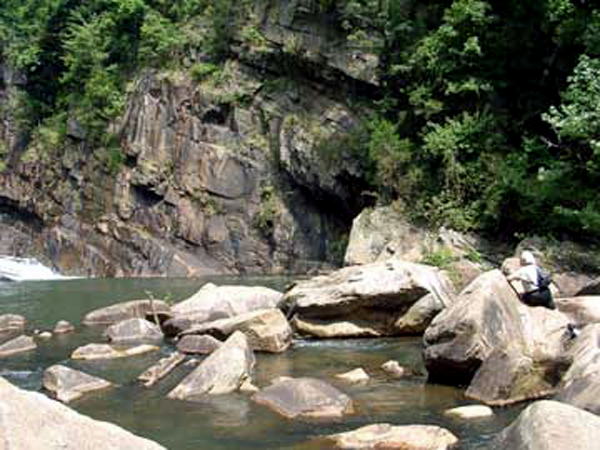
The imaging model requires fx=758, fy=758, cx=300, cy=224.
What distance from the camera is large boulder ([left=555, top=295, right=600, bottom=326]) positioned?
1134 centimetres

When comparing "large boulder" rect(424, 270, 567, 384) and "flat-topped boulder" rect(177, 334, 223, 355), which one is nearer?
"large boulder" rect(424, 270, 567, 384)

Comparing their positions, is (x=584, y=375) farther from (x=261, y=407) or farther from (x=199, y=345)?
(x=199, y=345)

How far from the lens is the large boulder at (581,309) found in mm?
11336

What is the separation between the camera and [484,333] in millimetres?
10539

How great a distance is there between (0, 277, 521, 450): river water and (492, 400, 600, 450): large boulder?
76.9 inches

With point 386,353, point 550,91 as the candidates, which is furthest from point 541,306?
point 550,91

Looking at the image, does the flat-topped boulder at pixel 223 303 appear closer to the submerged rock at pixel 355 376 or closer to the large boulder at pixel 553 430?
the submerged rock at pixel 355 376

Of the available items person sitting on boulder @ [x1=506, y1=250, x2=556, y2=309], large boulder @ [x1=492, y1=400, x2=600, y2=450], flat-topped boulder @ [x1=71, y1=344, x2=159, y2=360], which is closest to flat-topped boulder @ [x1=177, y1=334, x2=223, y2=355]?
flat-topped boulder @ [x1=71, y1=344, x2=159, y2=360]

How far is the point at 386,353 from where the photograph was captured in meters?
13.3

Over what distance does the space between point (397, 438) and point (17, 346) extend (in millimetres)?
9904

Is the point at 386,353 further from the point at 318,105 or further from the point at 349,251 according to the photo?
the point at 318,105

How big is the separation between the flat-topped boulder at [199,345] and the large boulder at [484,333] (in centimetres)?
437

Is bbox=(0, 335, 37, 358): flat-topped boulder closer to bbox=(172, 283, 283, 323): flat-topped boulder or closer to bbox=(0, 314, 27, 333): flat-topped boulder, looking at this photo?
bbox=(0, 314, 27, 333): flat-topped boulder

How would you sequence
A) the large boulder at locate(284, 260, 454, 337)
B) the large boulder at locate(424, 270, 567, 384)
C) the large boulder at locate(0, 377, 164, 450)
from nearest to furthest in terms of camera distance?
the large boulder at locate(0, 377, 164, 450)
the large boulder at locate(424, 270, 567, 384)
the large boulder at locate(284, 260, 454, 337)
